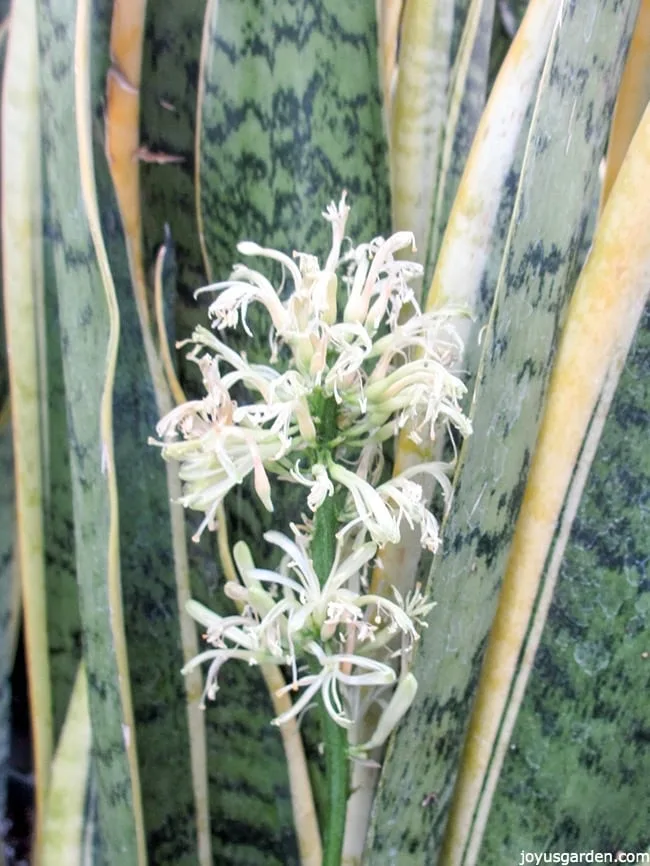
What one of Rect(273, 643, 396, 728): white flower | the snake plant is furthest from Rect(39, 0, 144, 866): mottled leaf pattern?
Rect(273, 643, 396, 728): white flower

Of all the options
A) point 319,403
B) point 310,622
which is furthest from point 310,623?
point 319,403

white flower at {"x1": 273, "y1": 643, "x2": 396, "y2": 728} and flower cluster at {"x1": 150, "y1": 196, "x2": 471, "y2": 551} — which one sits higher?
flower cluster at {"x1": 150, "y1": 196, "x2": 471, "y2": 551}

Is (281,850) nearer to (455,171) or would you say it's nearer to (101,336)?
(101,336)

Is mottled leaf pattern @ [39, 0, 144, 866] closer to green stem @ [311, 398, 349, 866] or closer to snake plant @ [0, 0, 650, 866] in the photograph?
snake plant @ [0, 0, 650, 866]

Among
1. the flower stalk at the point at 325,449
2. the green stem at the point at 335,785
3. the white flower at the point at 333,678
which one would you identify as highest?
the flower stalk at the point at 325,449

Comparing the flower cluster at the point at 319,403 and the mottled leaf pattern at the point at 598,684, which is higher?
the flower cluster at the point at 319,403

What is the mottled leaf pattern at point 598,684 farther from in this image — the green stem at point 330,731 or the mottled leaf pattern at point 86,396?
Result: the mottled leaf pattern at point 86,396

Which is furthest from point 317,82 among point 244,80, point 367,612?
point 367,612

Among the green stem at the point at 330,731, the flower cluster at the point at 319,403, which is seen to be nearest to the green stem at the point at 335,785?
the green stem at the point at 330,731
